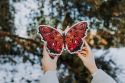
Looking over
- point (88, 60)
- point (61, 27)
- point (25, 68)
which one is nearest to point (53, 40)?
point (88, 60)

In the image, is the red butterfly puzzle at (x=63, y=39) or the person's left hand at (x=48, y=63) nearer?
the person's left hand at (x=48, y=63)

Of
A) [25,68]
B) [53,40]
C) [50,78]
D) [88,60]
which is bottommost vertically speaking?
[50,78]

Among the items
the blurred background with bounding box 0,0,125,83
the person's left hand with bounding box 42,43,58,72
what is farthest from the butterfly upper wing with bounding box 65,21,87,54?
the blurred background with bounding box 0,0,125,83

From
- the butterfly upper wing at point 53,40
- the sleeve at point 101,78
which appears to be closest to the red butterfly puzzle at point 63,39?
the butterfly upper wing at point 53,40

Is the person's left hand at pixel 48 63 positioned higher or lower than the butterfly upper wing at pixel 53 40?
lower

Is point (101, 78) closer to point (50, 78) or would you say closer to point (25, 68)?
point (50, 78)

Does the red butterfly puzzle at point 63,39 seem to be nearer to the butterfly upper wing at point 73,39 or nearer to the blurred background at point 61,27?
the butterfly upper wing at point 73,39

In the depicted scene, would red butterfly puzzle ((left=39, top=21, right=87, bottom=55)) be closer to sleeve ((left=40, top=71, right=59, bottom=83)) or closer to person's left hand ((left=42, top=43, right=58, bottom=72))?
person's left hand ((left=42, top=43, right=58, bottom=72))
